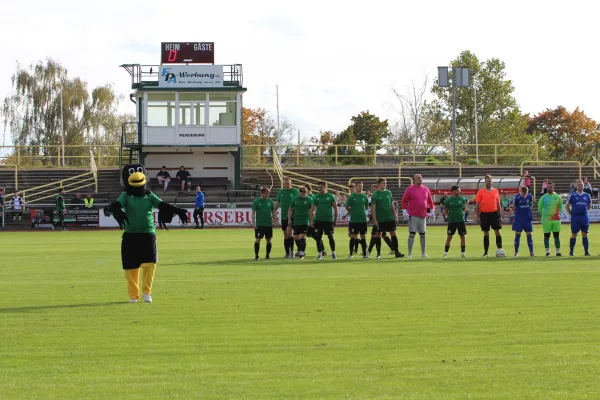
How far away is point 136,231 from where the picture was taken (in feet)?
44.8

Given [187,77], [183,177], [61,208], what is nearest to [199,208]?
[61,208]

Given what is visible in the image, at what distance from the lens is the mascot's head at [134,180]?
13.7 metres

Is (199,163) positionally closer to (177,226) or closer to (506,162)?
(177,226)

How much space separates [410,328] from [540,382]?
301 cm

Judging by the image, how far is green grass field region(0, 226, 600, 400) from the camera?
7.80 m

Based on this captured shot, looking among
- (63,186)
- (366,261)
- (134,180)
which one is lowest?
(366,261)

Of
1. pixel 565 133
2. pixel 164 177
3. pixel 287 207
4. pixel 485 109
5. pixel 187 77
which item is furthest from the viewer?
pixel 565 133

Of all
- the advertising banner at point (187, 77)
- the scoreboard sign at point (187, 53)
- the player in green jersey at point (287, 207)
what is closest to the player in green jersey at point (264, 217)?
the player in green jersey at point (287, 207)

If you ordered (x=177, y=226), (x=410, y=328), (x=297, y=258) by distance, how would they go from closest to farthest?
1. (x=410, y=328)
2. (x=297, y=258)
3. (x=177, y=226)

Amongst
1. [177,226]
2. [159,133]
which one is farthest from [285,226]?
[159,133]

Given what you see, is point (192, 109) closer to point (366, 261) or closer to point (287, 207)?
point (287, 207)

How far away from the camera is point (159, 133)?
182 ft

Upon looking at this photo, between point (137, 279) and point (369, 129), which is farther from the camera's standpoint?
point (369, 129)

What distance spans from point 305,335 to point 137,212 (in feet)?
13.6
